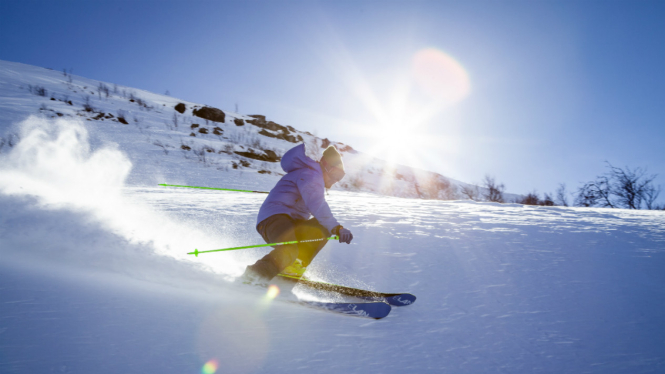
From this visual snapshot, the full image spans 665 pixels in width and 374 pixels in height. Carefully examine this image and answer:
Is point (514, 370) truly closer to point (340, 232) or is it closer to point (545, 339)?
point (545, 339)

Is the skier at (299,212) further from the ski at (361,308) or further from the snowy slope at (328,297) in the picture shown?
the ski at (361,308)

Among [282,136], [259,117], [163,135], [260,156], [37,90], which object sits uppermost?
[259,117]

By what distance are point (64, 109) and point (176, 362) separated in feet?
63.9

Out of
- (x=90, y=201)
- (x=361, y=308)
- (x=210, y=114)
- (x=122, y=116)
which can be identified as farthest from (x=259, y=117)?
(x=361, y=308)

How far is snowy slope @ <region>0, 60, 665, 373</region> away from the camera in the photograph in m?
1.48

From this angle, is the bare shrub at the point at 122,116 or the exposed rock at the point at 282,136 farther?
the exposed rock at the point at 282,136

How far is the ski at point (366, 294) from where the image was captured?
2.34 metres

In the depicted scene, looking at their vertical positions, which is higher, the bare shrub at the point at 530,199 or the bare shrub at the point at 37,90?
the bare shrub at the point at 37,90

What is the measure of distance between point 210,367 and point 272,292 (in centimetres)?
100

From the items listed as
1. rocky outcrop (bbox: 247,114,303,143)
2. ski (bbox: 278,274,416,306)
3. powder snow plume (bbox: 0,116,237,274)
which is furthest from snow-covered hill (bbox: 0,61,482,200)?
ski (bbox: 278,274,416,306)

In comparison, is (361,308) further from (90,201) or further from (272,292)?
(90,201)

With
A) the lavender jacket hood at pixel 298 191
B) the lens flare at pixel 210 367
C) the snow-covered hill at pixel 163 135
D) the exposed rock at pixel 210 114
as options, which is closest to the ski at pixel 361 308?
the lavender jacket hood at pixel 298 191

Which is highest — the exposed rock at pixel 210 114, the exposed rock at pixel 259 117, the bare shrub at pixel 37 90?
the exposed rock at pixel 259 117

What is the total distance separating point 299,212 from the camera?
292 cm
